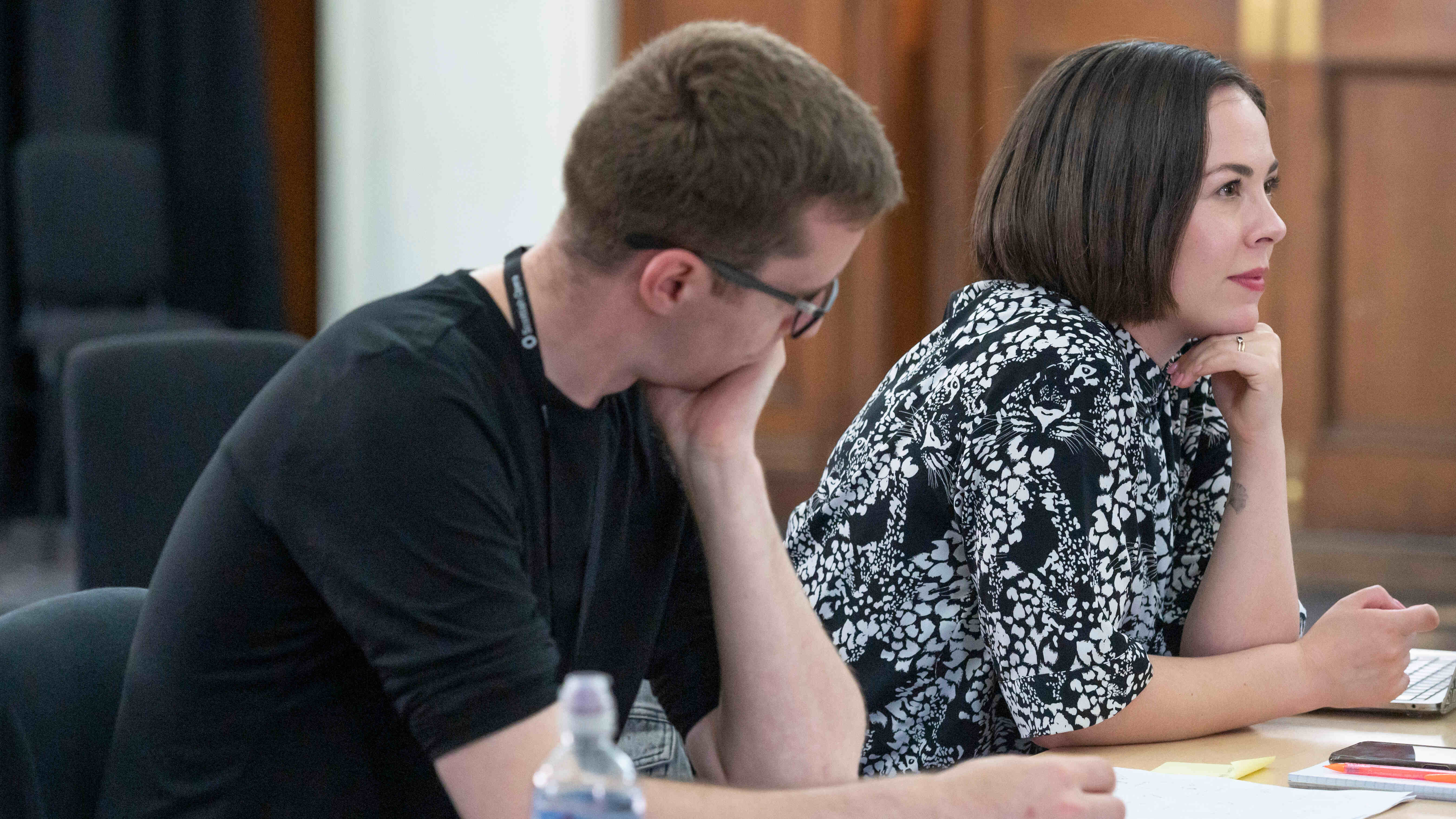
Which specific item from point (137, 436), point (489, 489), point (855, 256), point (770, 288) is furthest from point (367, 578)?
point (855, 256)

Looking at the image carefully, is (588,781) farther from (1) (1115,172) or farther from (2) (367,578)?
(1) (1115,172)

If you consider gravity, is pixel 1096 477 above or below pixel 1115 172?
below

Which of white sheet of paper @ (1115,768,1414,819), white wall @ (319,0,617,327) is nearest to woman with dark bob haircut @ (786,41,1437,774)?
white sheet of paper @ (1115,768,1414,819)

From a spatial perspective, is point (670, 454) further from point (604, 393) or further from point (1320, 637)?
point (1320, 637)

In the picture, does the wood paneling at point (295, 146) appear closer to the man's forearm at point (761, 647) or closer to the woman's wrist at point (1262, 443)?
the woman's wrist at point (1262, 443)

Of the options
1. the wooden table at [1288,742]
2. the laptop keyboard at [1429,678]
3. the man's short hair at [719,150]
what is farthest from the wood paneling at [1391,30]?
the man's short hair at [719,150]

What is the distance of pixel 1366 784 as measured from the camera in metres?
1.18

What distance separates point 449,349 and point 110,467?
1356 millimetres

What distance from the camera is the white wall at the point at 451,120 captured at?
185 inches

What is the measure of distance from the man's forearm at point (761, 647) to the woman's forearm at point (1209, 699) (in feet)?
0.79

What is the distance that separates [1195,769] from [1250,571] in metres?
0.34

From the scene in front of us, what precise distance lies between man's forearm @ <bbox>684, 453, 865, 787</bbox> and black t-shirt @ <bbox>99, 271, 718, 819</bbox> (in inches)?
4.2

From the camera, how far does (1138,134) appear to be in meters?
1.59

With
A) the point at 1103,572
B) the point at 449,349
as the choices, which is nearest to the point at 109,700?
the point at 449,349
